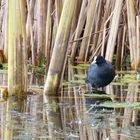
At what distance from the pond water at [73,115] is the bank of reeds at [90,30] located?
1.30m

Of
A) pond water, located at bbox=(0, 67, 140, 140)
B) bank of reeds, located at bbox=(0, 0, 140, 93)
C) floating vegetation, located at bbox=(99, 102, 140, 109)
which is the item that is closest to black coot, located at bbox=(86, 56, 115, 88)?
pond water, located at bbox=(0, 67, 140, 140)

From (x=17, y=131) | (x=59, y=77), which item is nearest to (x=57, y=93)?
(x=59, y=77)

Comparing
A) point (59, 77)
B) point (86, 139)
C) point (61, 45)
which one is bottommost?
point (86, 139)

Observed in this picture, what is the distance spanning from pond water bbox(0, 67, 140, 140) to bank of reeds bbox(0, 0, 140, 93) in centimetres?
130

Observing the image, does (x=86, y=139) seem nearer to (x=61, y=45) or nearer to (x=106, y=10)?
(x=61, y=45)

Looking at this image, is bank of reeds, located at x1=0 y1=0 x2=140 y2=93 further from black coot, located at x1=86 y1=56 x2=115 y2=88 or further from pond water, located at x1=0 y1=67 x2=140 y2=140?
pond water, located at x1=0 y1=67 x2=140 y2=140

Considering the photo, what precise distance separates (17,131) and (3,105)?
4.27 ft

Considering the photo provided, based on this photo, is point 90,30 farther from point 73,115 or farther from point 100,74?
point 73,115

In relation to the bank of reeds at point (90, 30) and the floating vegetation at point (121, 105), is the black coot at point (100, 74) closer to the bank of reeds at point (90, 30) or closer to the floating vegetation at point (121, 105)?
the bank of reeds at point (90, 30)

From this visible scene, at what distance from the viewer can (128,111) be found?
4.81 metres

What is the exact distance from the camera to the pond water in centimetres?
372

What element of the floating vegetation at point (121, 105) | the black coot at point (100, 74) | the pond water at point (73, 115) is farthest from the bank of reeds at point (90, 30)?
the floating vegetation at point (121, 105)

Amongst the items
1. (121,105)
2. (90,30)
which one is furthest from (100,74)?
(90,30)

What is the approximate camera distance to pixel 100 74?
6.56 meters
